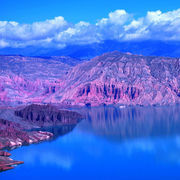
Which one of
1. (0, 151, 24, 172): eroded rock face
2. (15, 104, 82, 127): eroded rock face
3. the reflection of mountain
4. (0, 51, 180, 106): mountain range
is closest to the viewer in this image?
(0, 151, 24, 172): eroded rock face

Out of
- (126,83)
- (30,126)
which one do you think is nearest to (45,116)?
(30,126)

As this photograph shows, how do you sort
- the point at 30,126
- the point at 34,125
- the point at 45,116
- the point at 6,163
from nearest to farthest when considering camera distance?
the point at 6,163 < the point at 30,126 < the point at 34,125 < the point at 45,116

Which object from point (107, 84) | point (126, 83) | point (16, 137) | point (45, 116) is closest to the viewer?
point (16, 137)

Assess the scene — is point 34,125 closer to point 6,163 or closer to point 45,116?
point 45,116

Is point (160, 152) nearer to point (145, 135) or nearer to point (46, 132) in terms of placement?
point (145, 135)

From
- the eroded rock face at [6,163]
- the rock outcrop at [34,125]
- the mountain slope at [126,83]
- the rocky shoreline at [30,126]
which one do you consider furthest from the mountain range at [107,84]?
the eroded rock face at [6,163]

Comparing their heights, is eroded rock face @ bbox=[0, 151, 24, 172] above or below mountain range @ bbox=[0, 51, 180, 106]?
below

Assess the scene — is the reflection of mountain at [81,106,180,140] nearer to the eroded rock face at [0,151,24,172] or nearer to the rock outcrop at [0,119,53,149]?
the rock outcrop at [0,119,53,149]

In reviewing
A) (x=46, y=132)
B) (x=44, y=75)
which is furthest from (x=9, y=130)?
(x=44, y=75)

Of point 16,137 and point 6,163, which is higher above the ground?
point 16,137

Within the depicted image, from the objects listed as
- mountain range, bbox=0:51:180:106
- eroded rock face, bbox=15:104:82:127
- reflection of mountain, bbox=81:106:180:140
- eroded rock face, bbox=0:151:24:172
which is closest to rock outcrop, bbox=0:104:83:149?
eroded rock face, bbox=15:104:82:127
